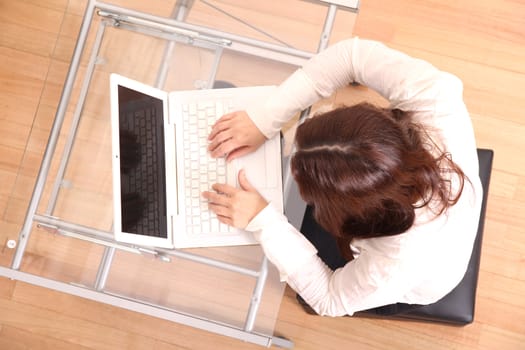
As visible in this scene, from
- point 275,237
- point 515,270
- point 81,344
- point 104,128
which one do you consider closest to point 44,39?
point 104,128

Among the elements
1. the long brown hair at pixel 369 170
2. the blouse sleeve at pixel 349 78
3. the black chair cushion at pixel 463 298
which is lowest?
the black chair cushion at pixel 463 298

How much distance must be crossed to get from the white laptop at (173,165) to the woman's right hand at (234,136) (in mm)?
16

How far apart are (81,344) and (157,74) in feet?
3.20

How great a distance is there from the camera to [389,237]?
0.78 metres

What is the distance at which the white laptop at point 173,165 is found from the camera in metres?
0.84

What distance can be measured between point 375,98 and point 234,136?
0.73 metres

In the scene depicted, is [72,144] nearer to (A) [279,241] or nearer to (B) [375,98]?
(A) [279,241]

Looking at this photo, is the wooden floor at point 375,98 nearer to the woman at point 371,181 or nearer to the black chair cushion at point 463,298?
the black chair cushion at point 463,298

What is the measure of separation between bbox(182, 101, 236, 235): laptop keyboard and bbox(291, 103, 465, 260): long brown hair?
0.65ft

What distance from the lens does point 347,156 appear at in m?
0.68

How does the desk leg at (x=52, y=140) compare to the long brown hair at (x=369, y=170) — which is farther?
the desk leg at (x=52, y=140)

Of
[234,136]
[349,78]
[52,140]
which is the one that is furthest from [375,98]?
[52,140]

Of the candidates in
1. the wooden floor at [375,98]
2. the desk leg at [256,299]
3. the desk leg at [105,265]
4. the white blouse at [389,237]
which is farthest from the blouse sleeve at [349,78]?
the wooden floor at [375,98]

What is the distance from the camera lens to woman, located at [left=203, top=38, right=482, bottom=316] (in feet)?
2.30
